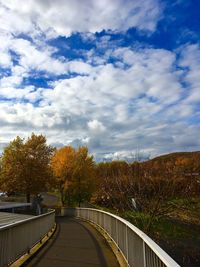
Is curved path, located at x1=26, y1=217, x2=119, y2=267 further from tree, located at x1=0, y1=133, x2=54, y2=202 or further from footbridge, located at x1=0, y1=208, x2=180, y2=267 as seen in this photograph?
tree, located at x1=0, y1=133, x2=54, y2=202

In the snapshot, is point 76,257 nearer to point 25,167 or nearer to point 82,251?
point 82,251

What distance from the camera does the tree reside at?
5109cm

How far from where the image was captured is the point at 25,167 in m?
51.6

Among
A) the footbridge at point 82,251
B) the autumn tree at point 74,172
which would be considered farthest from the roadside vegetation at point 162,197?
the autumn tree at point 74,172

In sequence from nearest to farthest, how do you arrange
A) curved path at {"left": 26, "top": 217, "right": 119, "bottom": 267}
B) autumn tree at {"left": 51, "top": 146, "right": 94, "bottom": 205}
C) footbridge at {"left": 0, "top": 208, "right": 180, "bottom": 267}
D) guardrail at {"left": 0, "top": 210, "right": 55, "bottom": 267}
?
footbridge at {"left": 0, "top": 208, "right": 180, "bottom": 267} < guardrail at {"left": 0, "top": 210, "right": 55, "bottom": 267} < curved path at {"left": 26, "top": 217, "right": 119, "bottom": 267} < autumn tree at {"left": 51, "top": 146, "right": 94, "bottom": 205}

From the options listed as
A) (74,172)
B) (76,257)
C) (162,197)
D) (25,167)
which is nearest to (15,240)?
(76,257)

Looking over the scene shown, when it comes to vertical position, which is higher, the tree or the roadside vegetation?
the tree

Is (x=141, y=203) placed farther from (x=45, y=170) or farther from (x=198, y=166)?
(x=45, y=170)

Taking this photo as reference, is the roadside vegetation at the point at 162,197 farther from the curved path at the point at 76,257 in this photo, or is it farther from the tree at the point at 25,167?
the tree at the point at 25,167

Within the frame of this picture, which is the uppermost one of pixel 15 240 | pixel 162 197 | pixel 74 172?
pixel 74 172

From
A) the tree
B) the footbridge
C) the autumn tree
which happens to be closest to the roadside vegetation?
the footbridge

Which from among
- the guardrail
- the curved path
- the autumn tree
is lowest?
the curved path

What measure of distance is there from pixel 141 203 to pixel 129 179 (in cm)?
93

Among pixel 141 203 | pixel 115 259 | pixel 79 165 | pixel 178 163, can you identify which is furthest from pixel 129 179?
pixel 79 165
